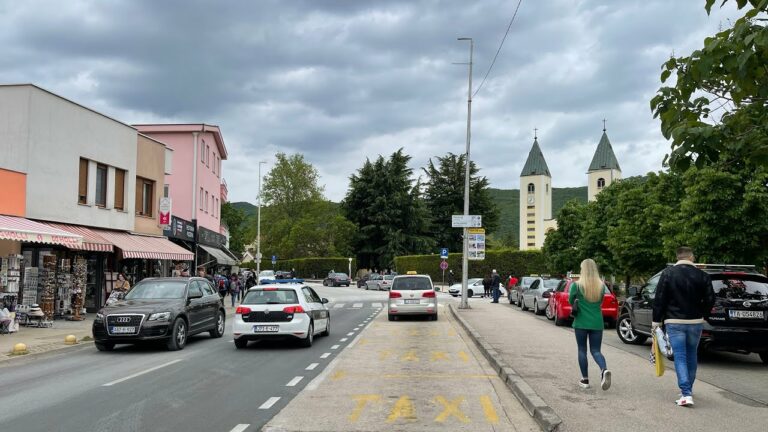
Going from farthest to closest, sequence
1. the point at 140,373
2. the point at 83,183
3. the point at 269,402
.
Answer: the point at 83,183 < the point at 140,373 < the point at 269,402

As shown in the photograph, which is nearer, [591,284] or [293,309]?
[591,284]

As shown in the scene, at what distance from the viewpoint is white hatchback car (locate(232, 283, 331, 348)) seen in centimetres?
1414

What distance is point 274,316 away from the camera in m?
14.2

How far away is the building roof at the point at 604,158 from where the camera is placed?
134000 mm

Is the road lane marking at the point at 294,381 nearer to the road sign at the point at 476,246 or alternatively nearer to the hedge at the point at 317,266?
the road sign at the point at 476,246

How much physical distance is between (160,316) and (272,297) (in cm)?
244

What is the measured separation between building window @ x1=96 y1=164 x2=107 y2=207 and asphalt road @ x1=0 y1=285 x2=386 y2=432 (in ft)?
34.3

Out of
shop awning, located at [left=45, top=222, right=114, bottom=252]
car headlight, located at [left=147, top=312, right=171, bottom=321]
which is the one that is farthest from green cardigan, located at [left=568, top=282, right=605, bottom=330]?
shop awning, located at [left=45, top=222, right=114, bottom=252]

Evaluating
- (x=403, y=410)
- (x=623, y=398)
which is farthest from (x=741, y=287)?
(x=403, y=410)

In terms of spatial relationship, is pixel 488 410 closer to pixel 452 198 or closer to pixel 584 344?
pixel 584 344

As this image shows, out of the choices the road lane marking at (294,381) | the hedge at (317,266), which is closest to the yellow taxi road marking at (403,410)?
the road lane marking at (294,381)

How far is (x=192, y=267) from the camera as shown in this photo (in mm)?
37000

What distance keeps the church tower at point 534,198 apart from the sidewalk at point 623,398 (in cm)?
13464

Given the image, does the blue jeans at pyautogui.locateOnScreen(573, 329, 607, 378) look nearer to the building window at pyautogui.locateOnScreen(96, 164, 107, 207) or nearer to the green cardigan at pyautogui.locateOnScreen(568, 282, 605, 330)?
the green cardigan at pyautogui.locateOnScreen(568, 282, 605, 330)
